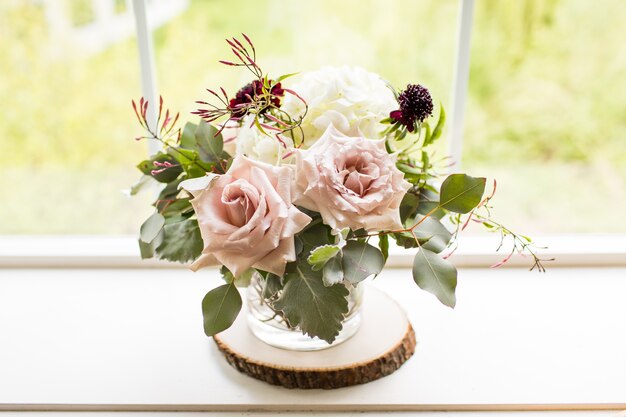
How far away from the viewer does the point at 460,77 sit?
111cm

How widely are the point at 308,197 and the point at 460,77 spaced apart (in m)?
0.59

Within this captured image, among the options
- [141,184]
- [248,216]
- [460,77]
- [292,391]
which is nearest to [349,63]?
[460,77]

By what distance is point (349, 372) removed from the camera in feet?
2.67

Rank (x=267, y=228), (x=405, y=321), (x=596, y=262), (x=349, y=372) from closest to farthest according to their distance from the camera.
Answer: (x=267, y=228) → (x=349, y=372) → (x=405, y=321) → (x=596, y=262)

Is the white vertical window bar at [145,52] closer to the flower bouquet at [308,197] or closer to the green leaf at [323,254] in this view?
the flower bouquet at [308,197]

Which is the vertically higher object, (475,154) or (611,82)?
(611,82)

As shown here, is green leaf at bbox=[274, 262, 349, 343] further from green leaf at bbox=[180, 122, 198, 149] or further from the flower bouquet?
green leaf at bbox=[180, 122, 198, 149]

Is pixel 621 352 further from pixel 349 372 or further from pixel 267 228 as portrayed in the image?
pixel 267 228

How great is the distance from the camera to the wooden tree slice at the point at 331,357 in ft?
2.66

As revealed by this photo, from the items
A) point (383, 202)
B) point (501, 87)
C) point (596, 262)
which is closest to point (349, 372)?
point (383, 202)

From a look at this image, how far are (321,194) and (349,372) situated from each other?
310 mm

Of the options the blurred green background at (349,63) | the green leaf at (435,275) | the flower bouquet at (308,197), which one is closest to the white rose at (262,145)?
the flower bouquet at (308,197)

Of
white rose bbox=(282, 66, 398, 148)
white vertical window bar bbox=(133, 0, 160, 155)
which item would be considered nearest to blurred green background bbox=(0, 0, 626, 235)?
white vertical window bar bbox=(133, 0, 160, 155)

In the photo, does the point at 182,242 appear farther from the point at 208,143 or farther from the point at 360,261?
the point at 360,261
